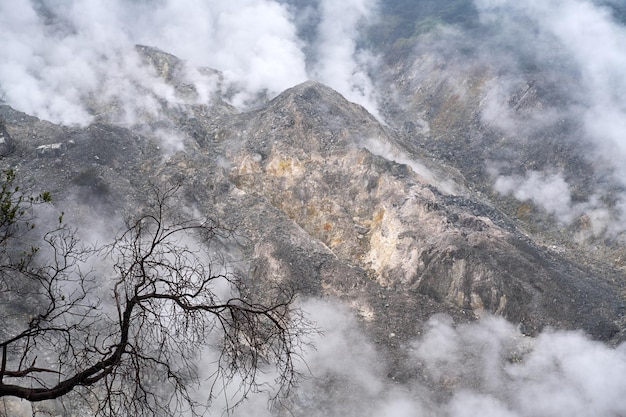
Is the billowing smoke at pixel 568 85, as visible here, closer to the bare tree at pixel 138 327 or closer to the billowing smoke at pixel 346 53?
the billowing smoke at pixel 346 53

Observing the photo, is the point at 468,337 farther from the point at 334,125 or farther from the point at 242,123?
the point at 242,123

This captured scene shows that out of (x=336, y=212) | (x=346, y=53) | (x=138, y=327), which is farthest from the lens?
(x=346, y=53)

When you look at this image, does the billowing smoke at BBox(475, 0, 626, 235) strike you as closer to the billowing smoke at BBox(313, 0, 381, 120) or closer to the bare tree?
the billowing smoke at BBox(313, 0, 381, 120)

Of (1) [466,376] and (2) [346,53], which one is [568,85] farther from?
(1) [466,376]

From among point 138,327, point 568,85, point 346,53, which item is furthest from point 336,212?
point 346,53

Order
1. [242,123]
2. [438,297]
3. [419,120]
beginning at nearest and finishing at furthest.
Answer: [438,297]
[242,123]
[419,120]

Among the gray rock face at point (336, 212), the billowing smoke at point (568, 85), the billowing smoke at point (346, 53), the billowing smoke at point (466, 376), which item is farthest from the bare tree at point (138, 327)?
the billowing smoke at point (346, 53)

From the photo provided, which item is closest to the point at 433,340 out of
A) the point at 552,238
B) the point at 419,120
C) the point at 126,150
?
the point at 552,238
